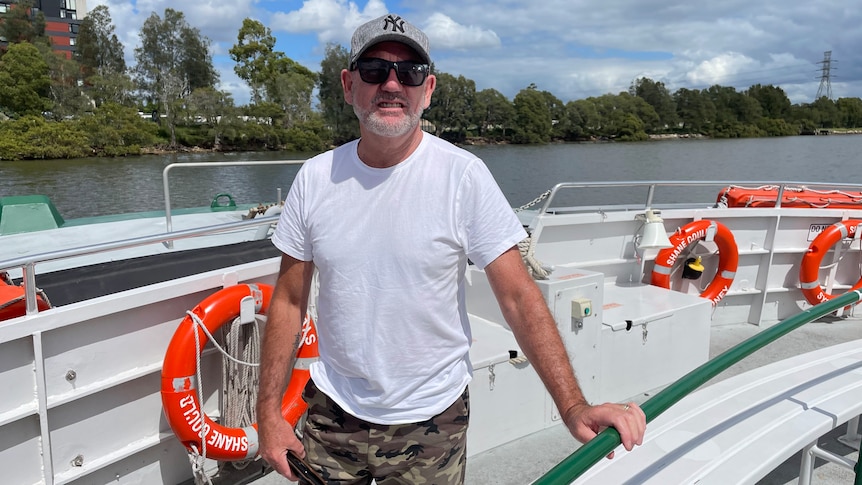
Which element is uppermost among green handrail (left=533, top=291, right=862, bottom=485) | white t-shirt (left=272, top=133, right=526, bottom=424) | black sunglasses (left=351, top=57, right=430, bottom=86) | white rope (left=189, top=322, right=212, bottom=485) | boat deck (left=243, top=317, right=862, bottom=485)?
black sunglasses (left=351, top=57, right=430, bottom=86)

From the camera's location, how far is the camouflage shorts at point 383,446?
1.26m

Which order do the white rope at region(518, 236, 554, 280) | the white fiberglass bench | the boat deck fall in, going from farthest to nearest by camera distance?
the white rope at region(518, 236, 554, 280), the boat deck, the white fiberglass bench

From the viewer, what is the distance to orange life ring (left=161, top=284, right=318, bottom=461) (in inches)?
87.0

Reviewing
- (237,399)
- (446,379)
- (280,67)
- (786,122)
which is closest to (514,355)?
(237,399)

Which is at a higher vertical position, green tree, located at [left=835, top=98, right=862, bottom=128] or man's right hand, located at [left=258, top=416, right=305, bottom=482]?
green tree, located at [left=835, top=98, right=862, bottom=128]

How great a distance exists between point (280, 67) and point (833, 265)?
163 feet

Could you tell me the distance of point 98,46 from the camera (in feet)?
151

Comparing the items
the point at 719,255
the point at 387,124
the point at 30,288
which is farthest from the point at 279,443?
the point at 719,255

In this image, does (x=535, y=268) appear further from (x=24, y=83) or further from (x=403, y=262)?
(x=24, y=83)

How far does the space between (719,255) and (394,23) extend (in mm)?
4015

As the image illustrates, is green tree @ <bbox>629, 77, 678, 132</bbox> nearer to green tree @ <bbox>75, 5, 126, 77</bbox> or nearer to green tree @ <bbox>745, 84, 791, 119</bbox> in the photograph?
green tree @ <bbox>745, 84, 791, 119</bbox>

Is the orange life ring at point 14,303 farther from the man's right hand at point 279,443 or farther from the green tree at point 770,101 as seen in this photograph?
the green tree at point 770,101

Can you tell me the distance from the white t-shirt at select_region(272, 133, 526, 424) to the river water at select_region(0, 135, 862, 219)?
1086 cm

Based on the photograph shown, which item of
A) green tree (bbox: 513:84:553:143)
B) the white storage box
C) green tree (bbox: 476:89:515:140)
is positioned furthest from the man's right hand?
green tree (bbox: 513:84:553:143)
